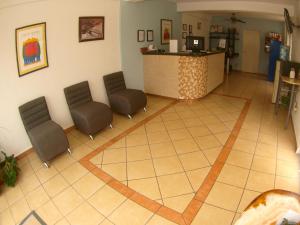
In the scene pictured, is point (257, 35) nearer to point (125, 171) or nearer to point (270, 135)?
point (270, 135)

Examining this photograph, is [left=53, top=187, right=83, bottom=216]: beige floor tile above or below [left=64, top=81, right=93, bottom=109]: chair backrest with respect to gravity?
below

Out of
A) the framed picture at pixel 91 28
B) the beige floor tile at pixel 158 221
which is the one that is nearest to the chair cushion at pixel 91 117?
the framed picture at pixel 91 28

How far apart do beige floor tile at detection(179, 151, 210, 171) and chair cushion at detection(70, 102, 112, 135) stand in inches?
60.4

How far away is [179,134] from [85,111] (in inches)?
66.5

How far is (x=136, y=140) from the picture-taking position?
380cm

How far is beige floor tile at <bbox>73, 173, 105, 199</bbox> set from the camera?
264cm

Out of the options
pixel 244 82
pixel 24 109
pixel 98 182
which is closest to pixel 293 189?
pixel 98 182

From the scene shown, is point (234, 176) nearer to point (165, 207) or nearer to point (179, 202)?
point (179, 202)

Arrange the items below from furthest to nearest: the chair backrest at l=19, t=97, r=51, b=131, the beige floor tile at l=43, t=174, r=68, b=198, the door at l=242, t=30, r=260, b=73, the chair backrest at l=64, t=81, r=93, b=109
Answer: the door at l=242, t=30, r=260, b=73
the chair backrest at l=64, t=81, r=93, b=109
the chair backrest at l=19, t=97, r=51, b=131
the beige floor tile at l=43, t=174, r=68, b=198

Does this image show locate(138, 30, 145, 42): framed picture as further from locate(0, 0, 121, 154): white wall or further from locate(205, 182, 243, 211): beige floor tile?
locate(205, 182, 243, 211): beige floor tile

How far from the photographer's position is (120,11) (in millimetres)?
4898

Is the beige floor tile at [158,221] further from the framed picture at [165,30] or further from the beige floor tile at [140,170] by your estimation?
the framed picture at [165,30]

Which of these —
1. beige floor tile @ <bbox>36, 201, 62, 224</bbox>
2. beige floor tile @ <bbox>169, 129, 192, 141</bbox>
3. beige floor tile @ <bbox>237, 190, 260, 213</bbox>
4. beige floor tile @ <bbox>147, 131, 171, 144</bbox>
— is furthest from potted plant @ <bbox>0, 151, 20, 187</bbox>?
beige floor tile @ <bbox>237, 190, 260, 213</bbox>

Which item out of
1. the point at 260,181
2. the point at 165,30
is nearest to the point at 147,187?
the point at 260,181
